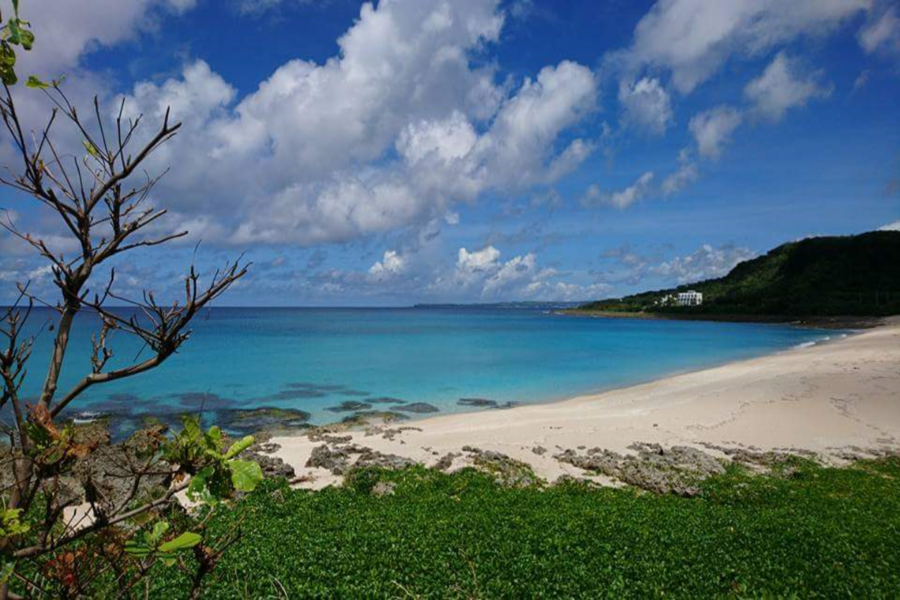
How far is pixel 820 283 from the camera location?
130 m

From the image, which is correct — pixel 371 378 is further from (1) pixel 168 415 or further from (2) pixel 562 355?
(2) pixel 562 355

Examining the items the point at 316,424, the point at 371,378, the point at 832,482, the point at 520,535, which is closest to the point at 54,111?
the point at 520,535

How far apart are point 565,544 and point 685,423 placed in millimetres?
15982

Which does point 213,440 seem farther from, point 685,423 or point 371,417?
point 371,417

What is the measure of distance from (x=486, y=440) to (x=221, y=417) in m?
16.1

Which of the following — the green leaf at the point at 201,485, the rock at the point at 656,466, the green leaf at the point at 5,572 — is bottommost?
the rock at the point at 656,466

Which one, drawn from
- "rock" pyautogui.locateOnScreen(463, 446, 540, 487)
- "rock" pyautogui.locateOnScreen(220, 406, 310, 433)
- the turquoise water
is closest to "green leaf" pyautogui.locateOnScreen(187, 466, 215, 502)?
"rock" pyautogui.locateOnScreen(463, 446, 540, 487)

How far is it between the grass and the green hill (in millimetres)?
110365

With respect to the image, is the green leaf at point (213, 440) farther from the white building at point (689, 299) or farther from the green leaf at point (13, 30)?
the white building at point (689, 299)

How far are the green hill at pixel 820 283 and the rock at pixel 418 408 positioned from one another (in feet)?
336

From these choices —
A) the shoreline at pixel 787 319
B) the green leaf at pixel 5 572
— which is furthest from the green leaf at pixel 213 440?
the shoreline at pixel 787 319

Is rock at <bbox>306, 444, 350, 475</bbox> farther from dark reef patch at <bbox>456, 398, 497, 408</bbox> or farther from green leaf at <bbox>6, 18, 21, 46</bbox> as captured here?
green leaf at <bbox>6, 18, 21, 46</bbox>

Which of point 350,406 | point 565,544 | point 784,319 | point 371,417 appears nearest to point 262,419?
point 350,406

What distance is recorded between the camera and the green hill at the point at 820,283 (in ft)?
361
